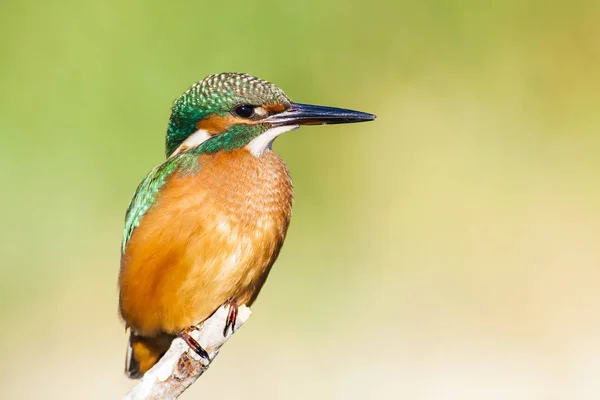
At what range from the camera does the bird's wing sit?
351 centimetres

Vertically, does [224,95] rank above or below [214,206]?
above

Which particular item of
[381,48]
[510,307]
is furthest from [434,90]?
[510,307]

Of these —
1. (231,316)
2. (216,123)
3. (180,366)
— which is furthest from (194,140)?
(180,366)

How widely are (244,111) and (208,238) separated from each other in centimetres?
51

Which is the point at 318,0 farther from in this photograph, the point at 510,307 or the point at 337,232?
the point at 510,307

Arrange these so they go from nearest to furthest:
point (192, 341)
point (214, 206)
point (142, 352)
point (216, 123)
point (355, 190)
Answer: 1. point (192, 341)
2. point (214, 206)
3. point (216, 123)
4. point (142, 352)
5. point (355, 190)

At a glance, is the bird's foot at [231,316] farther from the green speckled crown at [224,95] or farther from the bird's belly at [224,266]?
the green speckled crown at [224,95]

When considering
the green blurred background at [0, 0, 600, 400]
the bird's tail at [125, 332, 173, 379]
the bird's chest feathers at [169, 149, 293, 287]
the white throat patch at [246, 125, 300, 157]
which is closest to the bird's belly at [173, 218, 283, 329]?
the bird's chest feathers at [169, 149, 293, 287]

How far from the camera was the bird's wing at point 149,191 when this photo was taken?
11.5 ft

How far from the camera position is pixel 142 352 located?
3975mm

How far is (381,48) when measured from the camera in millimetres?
6832

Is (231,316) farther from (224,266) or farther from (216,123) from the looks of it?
(216,123)

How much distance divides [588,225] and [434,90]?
1.47 metres

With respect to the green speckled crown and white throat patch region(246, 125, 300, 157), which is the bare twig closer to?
white throat patch region(246, 125, 300, 157)
